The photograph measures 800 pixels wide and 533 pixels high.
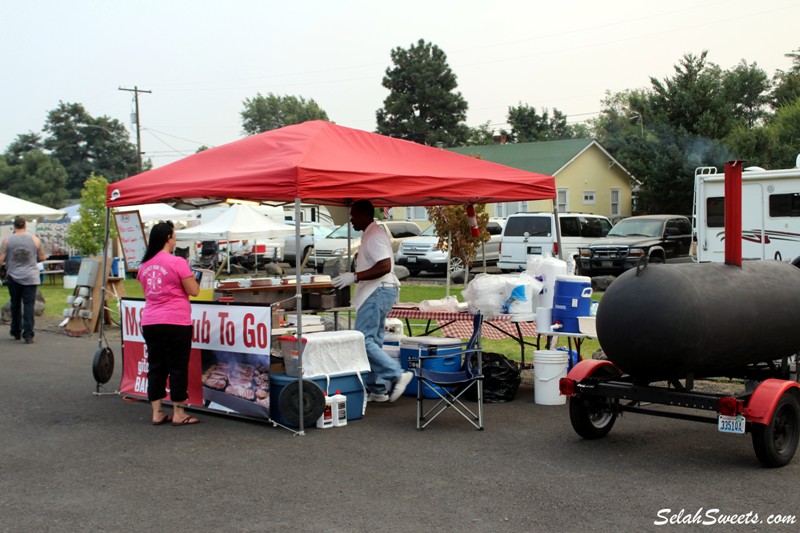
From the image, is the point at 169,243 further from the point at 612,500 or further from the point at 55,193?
the point at 55,193

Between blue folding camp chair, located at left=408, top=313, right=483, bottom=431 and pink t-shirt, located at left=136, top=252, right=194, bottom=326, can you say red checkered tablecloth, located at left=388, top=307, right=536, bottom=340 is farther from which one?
pink t-shirt, located at left=136, top=252, right=194, bottom=326

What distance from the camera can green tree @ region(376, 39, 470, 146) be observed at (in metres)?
65.1

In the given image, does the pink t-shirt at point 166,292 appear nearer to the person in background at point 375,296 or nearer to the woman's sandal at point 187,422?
the woman's sandal at point 187,422

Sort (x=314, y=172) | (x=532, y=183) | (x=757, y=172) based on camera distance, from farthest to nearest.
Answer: (x=757, y=172) → (x=532, y=183) → (x=314, y=172)

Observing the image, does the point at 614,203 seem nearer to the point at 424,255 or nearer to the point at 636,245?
the point at 424,255

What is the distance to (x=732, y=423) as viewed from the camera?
636cm

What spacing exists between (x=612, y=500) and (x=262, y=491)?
2.35 metres

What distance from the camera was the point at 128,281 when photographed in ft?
97.7

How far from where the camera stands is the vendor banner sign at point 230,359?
26.8 feet

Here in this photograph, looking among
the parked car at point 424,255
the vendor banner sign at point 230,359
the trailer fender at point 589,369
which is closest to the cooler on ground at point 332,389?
the vendor banner sign at point 230,359

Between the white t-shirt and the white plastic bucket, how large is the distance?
1.68 meters

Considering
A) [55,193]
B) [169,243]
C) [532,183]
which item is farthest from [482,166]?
[55,193]

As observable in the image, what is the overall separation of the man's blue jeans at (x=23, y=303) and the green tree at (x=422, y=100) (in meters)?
51.5

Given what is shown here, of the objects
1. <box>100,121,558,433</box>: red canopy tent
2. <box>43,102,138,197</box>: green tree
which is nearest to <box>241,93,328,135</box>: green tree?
<box>43,102,138,197</box>: green tree
